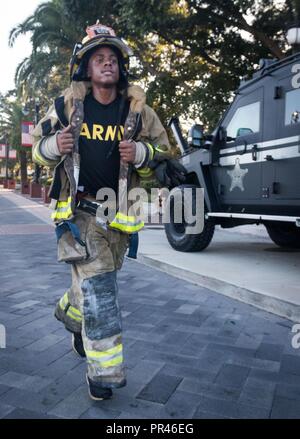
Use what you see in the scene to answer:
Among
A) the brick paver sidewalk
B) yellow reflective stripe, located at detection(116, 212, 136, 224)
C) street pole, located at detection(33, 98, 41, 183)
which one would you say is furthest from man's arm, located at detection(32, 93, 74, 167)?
street pole, located at detection(33, 98, 41, 183)

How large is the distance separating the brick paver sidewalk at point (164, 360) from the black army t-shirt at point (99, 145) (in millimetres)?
1185

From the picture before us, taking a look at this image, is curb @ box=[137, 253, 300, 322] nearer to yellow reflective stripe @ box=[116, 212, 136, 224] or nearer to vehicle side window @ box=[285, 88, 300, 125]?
vehicle side window @ box=[285, 88, 300, 125]

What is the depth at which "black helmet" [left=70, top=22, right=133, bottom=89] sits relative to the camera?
2594 mm

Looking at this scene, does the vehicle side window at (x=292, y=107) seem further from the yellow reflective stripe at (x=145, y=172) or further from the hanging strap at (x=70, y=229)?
the hanging strap at (x=70, y=229)

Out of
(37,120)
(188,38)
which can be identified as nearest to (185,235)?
Result: (188,38)

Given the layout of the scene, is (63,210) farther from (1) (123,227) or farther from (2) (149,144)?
(2) (149,144)

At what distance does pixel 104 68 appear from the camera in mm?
2615

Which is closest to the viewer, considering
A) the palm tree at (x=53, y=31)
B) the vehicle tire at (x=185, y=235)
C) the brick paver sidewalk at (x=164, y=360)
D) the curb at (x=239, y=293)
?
the brick paver sidewalk at (x=164, y=360)

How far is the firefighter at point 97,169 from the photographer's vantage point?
8.13 feet

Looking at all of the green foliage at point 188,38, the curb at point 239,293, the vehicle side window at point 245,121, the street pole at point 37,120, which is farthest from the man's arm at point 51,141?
the street pole at point 37,120

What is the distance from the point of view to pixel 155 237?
902 centimetres

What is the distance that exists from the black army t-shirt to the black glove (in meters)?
0.23

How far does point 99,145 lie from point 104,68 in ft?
1.46

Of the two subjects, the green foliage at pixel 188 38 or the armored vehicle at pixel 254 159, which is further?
the green foliage at pixel 188 38
